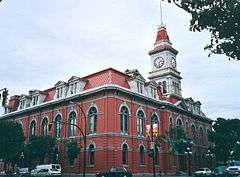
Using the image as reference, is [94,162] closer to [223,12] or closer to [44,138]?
[44,138]

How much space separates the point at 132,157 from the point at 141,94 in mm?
9528

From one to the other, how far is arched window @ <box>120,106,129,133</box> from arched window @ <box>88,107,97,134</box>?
3.65 metres

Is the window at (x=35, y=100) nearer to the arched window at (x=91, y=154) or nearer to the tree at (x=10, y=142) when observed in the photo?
the tree at (x=10, y=142)

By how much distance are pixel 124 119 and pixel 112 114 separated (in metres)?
3.18

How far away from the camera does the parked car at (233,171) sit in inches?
1764

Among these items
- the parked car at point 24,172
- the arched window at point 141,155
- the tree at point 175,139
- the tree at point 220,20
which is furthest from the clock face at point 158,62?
the tree at point 220,20

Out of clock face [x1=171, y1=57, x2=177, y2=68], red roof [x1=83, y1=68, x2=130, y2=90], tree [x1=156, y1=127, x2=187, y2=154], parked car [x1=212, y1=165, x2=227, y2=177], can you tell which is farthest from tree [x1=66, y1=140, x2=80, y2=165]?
clock face [x1=171, y1=57, x2=177, y2=68]

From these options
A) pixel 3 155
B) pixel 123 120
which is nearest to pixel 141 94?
pixel 123 120

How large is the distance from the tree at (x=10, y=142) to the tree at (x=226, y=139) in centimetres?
3533

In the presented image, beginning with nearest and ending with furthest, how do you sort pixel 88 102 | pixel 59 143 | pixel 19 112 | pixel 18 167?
pixel 88 102 < pixel 59 143 < pixel 18 167 < pixel 19 112

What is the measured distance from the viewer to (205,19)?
A: 16.9 metres

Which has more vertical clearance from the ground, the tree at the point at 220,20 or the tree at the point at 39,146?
the tree at the point at 220,20

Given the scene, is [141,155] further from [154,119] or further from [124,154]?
[154,119]

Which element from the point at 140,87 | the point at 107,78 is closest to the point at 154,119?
A: the point at 140,87
